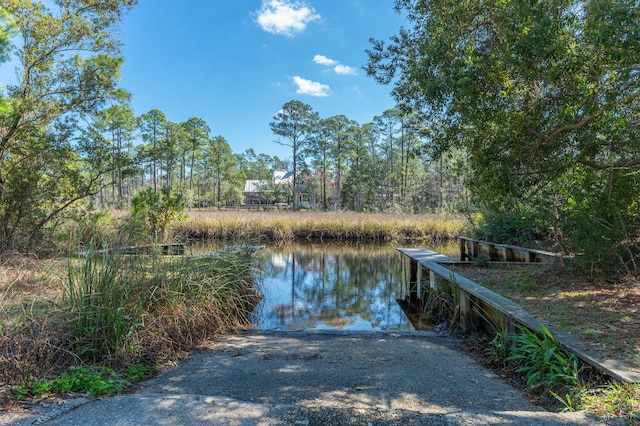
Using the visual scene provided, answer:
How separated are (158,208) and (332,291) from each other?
5.39m

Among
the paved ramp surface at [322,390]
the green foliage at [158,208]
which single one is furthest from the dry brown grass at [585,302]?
the green foliage at [158,208]

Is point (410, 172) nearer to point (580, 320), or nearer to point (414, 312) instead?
point (414, 312)

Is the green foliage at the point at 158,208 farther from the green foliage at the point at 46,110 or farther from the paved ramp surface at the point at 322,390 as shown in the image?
the paved ramp surface at the point at 322,390

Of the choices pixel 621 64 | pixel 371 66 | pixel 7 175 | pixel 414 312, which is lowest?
pixel 414 312

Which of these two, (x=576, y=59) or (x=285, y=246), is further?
(x=285, y=246)

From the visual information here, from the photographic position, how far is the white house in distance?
47.7m

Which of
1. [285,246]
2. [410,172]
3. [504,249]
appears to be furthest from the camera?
[410,172]

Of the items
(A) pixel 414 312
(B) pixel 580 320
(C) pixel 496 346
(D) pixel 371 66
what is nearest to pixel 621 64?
(B) pixel 580 320

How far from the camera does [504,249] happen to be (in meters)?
10.2

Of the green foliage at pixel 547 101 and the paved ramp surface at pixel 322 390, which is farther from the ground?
the green foliage at pixel 547 101

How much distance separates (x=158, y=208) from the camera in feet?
34.3

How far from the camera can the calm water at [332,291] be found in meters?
6.34

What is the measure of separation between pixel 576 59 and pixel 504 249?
751 centimetres

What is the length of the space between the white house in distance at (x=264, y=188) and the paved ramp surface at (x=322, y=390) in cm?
4292
